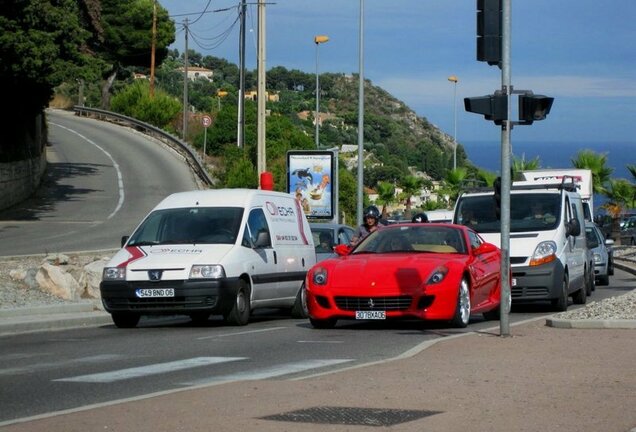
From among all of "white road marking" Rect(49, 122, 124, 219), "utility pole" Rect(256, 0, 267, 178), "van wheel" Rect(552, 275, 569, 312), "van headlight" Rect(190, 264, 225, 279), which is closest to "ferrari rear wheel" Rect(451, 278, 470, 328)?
"van headlight" Rect(190, 264, 225, 279)

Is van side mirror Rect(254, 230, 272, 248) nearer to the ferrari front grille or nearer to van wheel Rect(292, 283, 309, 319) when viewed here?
van wheel Rect(292, 283, 309, 319)

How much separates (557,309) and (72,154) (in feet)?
158

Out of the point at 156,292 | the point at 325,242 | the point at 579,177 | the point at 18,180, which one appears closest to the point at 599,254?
the point at 579,177

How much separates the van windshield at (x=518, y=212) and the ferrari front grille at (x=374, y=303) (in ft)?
19.9

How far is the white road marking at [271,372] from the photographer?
11.9 m

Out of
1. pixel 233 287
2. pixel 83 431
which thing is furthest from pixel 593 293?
pixel 83 431

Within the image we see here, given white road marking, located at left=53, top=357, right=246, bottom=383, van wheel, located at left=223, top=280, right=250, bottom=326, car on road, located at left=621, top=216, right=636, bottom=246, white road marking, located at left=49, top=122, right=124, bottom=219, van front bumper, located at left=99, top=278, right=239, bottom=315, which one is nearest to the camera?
white road marking, located at left=53, top=357, right=246, bottom=383

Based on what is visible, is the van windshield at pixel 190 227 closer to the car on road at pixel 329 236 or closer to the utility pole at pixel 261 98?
the car on road at pixel 329 236

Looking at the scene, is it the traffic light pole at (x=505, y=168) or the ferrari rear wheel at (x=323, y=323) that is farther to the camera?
the ferrari rear wheel at (x=323, y=323)

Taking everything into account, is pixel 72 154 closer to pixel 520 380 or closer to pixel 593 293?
pixel 593 293

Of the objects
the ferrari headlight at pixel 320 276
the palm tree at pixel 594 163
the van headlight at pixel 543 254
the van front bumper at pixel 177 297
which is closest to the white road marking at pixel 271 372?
the ferrari headlight at pixel 320 276

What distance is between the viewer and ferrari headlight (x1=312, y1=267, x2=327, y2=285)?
17781 millimetres

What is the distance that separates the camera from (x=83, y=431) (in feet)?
28.8

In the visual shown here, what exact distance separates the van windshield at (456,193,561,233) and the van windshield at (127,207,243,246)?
548cm
